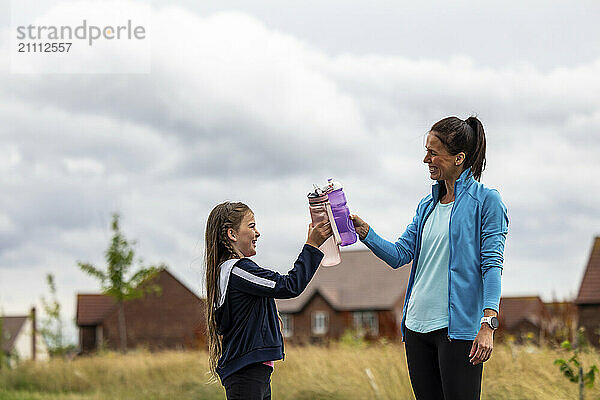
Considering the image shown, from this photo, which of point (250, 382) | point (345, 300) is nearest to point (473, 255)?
point (250, 382)

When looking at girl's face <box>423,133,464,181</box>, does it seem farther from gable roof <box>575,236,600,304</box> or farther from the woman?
gable roof <box>575,236,600,304</box>

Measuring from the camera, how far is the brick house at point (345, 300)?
129 feet

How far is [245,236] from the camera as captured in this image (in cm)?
403

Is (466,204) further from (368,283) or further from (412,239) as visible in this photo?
(368,283)

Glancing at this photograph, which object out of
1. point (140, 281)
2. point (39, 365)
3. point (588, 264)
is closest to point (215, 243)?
point (39, 365)

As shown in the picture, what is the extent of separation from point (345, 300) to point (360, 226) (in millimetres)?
36578

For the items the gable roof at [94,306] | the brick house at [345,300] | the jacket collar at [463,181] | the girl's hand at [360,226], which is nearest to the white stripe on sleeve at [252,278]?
the girl's hand at [360,226]

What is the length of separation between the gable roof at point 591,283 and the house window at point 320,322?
15.2 m

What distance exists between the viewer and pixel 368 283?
132 ft

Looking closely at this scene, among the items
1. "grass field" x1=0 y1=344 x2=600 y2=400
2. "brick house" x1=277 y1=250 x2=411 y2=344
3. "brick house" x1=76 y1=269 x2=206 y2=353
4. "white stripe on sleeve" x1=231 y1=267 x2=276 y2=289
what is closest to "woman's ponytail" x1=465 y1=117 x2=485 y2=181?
"white stripe on sleeve" x1=231 y1=267 x2=276 y2=289

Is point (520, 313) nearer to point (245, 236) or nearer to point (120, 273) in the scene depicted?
point (120, 273)

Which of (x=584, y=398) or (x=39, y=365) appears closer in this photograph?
(x=584, y=398)

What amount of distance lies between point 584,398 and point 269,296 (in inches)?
157

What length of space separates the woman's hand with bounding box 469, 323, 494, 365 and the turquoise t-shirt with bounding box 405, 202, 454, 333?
0.62 feet
